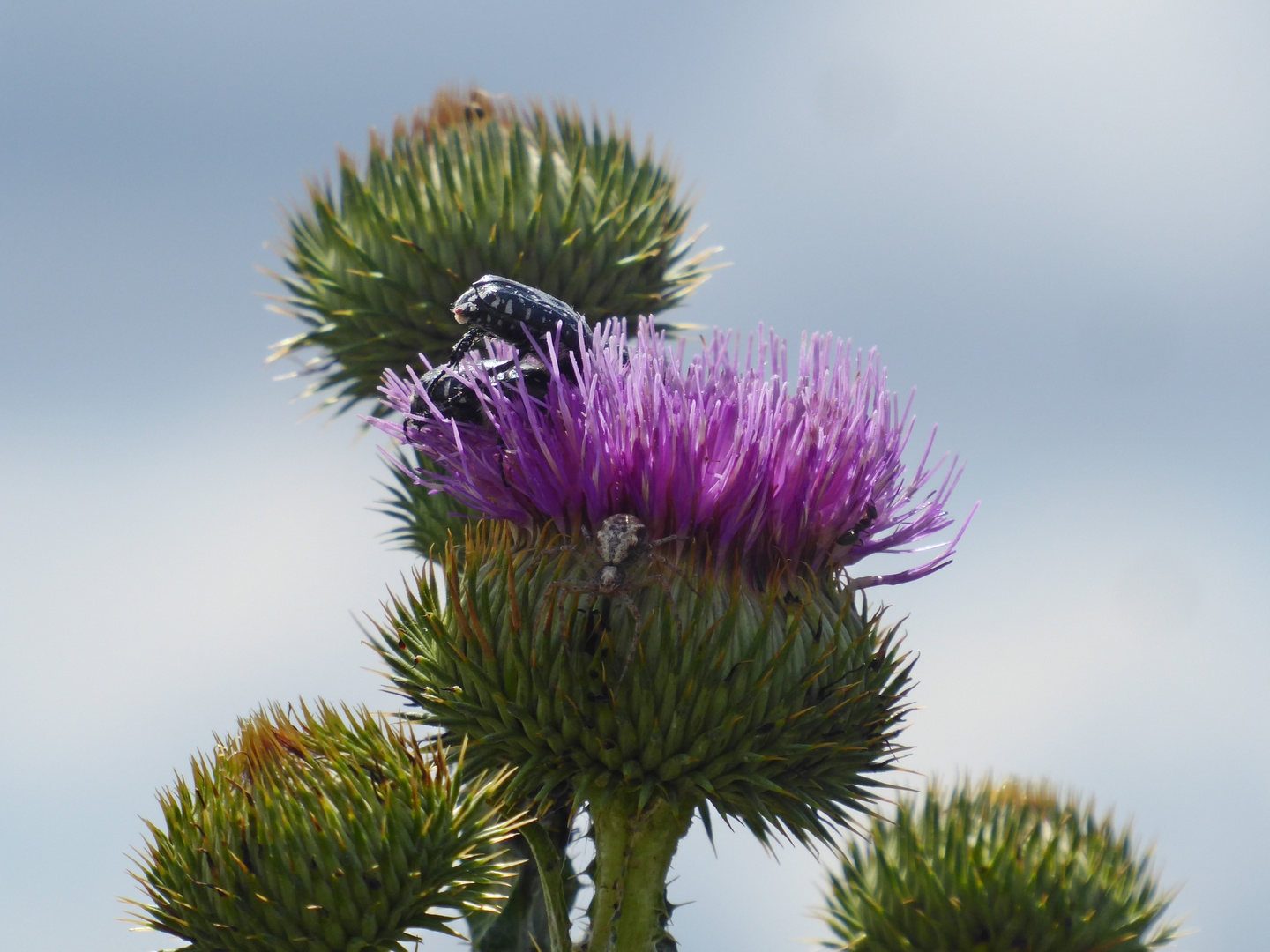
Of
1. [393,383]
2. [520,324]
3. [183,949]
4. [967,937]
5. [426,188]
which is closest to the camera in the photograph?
[183,949]

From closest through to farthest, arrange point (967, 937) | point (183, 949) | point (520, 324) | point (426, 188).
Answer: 1. point (183, 949)
2. point (520, 324)
3. point (967, 937)
4. point (426, 188)

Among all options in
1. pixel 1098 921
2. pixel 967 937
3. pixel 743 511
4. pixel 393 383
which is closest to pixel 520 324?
pixel 393 383

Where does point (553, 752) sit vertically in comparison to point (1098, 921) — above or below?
below

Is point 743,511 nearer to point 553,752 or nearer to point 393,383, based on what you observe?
point 553,752

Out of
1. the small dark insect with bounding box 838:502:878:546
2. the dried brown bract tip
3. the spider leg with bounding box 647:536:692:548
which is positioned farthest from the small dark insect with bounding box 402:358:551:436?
the dried brown bract tip

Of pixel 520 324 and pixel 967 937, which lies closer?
pixel 520 324

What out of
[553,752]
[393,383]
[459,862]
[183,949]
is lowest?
[183,949]
